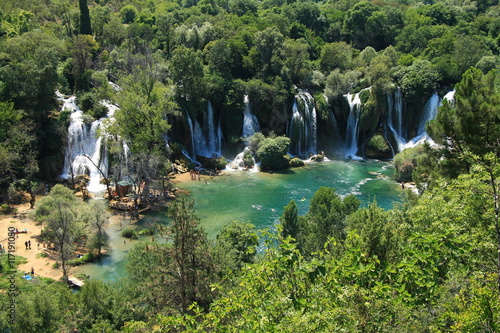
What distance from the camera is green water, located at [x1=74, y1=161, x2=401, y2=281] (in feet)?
95.5

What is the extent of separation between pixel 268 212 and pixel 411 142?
98.4ft

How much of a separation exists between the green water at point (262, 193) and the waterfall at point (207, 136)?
232 inches

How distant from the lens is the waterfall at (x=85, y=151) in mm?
40281

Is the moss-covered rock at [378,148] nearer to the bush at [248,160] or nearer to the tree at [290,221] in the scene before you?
the bush at [248,160]

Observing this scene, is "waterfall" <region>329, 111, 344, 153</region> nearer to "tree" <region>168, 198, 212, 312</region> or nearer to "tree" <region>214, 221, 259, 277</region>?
"tree" <region>214, 221, 259, 277</region>

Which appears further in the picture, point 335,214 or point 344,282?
point 335,214

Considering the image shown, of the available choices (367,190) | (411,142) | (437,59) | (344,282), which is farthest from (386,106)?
(344,282)

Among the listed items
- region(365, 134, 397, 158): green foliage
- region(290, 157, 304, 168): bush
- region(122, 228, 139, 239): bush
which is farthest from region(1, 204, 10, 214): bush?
region(365, 134, 397, 158): green foliage

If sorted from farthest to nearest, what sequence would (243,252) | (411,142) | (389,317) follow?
(411,142) → (243,252) → (389,317)

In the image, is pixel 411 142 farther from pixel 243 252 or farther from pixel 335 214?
pixel 243 252

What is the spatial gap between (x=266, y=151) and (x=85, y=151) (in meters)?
21.0

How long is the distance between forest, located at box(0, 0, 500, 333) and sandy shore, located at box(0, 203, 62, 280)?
135 cm

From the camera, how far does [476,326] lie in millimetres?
6484

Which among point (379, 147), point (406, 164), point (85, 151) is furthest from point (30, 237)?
point (379, 147)
